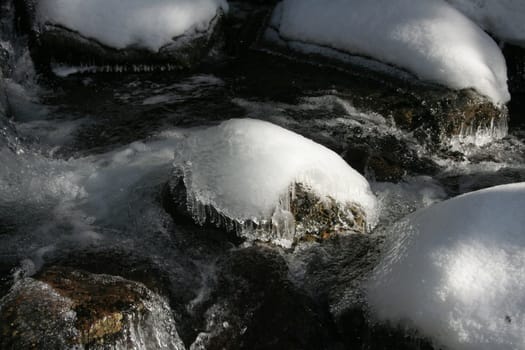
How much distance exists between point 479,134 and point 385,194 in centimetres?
151

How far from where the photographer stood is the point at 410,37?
17.5 ft

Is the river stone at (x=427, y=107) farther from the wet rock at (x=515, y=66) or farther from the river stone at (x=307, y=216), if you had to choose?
the river stone at (x=307, y=216)

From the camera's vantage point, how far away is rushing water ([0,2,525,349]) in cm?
309

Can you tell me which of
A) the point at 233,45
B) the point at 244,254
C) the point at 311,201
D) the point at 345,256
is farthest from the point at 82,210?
the point at 233,45

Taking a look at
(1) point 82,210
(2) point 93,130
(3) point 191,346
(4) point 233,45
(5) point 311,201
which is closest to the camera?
(3) point 191,346

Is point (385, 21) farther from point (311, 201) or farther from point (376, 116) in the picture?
point (311, 201)

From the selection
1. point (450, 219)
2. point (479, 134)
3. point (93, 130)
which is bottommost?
point (93, 130)

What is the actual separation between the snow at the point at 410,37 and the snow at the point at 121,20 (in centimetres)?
125

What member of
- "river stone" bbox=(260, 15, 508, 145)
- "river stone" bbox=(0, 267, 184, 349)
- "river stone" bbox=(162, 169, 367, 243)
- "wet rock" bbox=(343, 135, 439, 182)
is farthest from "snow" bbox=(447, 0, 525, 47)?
"river stone" bbox=(0, 267, 184, 349)

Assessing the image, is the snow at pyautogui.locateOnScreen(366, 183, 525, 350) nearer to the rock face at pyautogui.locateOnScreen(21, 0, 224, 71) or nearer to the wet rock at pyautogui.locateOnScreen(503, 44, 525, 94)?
the wet rock at pyautogui.locateOnScreen(503, 44, 525, 94)

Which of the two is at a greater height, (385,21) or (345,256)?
(385,21)

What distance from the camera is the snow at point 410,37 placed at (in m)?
5.05

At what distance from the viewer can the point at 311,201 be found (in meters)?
3.38

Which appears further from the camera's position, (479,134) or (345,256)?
(479,134)
